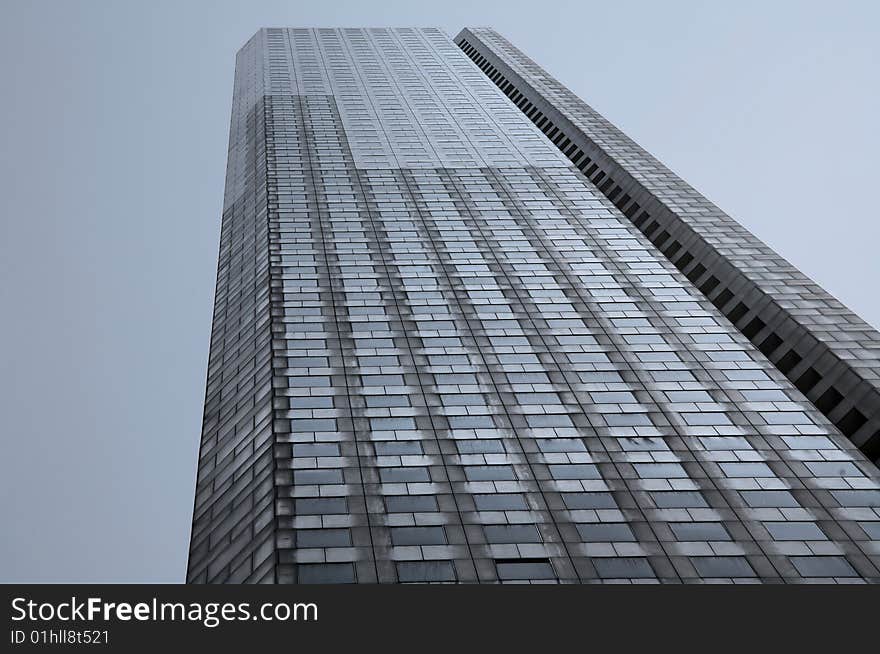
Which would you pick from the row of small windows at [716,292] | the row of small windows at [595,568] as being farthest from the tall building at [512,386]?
the row of small windows at [716,292]

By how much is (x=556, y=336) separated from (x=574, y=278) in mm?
12585

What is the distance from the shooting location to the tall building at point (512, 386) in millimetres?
63875

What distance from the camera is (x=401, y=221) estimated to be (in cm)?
11088

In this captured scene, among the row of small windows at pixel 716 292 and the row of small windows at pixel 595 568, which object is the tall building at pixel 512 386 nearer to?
the row of small windows at pixel 595 568

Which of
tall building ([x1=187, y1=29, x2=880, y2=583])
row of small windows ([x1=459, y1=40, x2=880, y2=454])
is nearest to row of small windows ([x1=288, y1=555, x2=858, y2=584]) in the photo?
tall building ([x1=187, y1=29, x2=880, y2=583])

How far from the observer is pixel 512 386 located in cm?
8056

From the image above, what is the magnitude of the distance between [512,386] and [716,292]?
36462 millimetres

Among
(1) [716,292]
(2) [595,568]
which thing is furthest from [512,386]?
(1) [716,292]

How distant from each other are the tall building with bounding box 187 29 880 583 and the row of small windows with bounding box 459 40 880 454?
29cm

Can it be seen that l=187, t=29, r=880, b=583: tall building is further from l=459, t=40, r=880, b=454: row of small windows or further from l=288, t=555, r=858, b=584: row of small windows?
l=459, t=40, r=880, b=454: row of small windows

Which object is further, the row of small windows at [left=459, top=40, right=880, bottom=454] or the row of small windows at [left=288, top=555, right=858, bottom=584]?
the row of small windows at [left=459, top=40, right=880, bottom=454]

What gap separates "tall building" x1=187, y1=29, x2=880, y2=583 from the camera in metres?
63.9

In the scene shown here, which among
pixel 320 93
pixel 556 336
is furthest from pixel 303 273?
pixel 320 93

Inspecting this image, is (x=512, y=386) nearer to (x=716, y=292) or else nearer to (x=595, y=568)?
(x=595, y=568)
